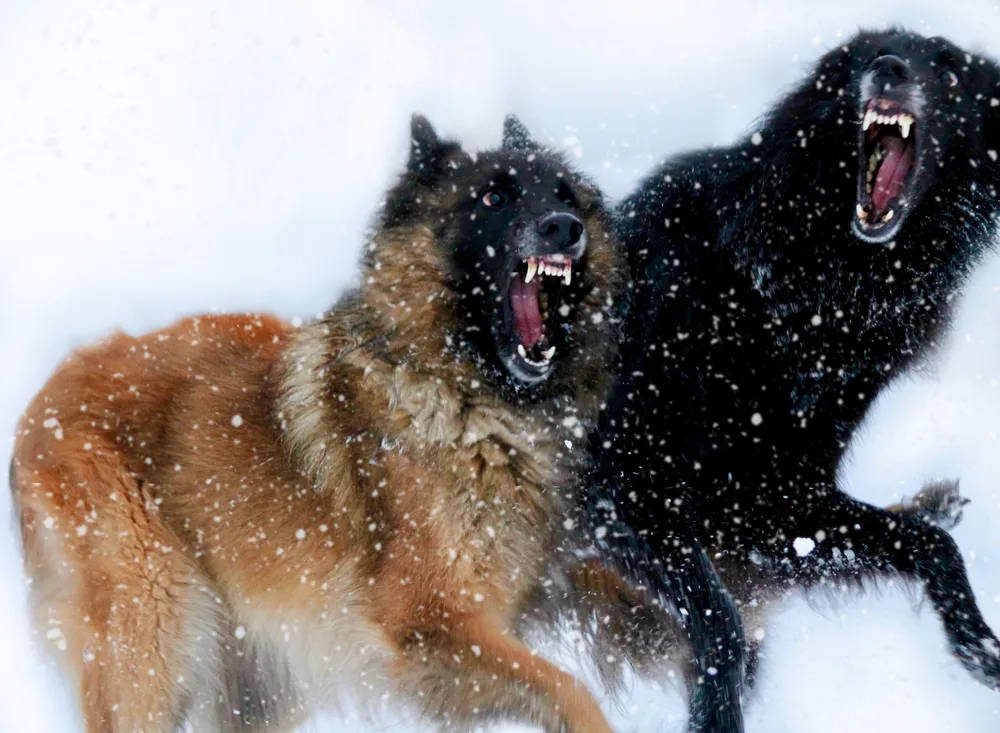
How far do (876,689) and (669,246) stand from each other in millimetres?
2258

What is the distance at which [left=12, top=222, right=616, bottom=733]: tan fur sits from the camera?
3.04 m

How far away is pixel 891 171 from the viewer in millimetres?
3260

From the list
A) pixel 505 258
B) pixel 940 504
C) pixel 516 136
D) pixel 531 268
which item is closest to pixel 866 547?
pixel 940 504

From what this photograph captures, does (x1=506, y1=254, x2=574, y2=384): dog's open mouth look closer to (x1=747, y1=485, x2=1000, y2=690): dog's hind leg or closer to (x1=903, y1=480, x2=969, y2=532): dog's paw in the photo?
(x1=747, y1=485, x2=1000, y2=690): dog's hind leg

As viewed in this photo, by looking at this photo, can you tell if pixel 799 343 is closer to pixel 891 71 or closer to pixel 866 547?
pixel 866 547

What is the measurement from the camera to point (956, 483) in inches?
149

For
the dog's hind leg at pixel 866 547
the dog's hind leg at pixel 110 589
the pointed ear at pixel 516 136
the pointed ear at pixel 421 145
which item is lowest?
the dog's hind leg at pixel 110 589

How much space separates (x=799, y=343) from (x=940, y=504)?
110cm

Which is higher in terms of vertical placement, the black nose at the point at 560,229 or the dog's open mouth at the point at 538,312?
the black nose at the point at 560,229

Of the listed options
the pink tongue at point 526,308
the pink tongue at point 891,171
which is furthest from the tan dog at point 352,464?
the pink tongue at point 891,171

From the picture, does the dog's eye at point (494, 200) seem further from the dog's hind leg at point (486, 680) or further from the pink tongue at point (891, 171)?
the dog's hind leg at point (486, 680)

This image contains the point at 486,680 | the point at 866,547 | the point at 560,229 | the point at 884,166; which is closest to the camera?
the point at 486,680

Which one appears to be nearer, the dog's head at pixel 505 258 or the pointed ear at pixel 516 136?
the dog's head at pixel 505 258

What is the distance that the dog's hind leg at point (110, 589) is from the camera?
3.14 m
